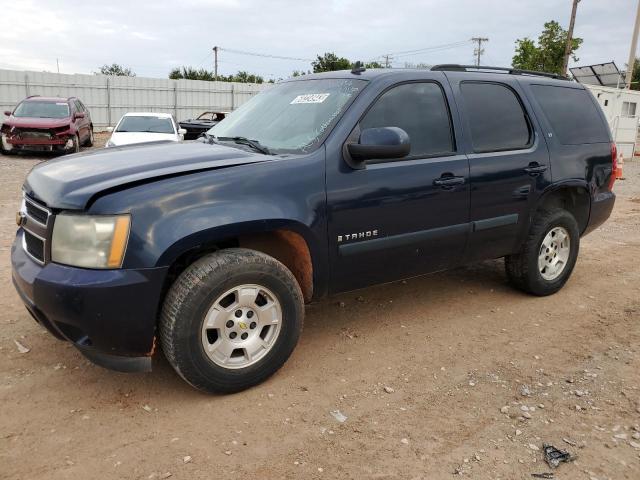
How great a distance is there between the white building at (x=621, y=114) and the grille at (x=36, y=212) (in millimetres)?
19930

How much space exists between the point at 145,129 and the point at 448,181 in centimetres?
1004

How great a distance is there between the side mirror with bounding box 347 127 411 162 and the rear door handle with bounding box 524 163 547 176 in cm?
149

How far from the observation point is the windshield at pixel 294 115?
354cm

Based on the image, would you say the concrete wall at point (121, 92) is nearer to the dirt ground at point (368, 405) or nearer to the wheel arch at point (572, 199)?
the dirt ground at point (368, 405)

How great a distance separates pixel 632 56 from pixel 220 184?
2908 centimetres

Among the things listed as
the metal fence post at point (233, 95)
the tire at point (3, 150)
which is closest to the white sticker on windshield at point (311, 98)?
the tire at point (3, 150)

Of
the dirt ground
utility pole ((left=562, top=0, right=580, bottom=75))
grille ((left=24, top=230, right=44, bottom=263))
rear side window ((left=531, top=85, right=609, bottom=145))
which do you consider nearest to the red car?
the dirt ground

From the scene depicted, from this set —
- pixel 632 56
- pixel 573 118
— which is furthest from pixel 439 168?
pixel 632 56

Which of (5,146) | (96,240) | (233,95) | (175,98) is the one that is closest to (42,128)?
(5,146)

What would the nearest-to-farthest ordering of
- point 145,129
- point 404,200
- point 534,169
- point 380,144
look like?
point 380,144 < point 404,200 < point 534,169 < point 145,129

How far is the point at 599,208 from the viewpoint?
5082 millimetres

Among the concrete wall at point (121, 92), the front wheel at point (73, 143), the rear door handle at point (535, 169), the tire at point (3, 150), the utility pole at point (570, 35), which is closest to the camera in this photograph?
the rear door handle at point (535, 169)

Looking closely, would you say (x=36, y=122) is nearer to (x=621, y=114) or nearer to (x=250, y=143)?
(x=250, y=143)

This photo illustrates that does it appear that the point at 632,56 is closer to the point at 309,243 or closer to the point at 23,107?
the point at 23,107
